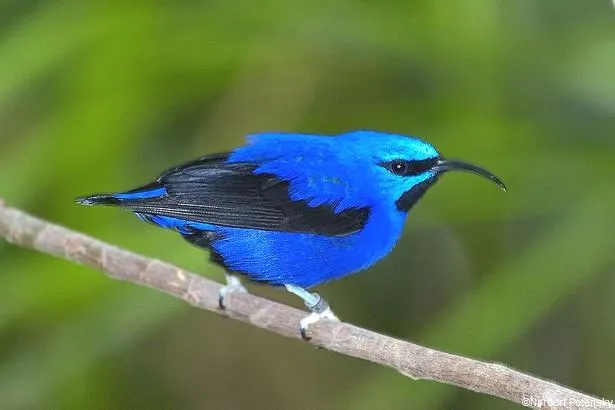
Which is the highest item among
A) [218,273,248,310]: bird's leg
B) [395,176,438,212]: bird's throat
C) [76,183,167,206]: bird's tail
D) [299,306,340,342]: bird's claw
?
[76,183,167,206]: bird's tail

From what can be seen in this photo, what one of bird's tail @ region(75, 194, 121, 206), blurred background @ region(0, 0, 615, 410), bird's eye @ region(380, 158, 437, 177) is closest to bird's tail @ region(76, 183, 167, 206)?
bird's tail @ region(75, 194, 121, 206)

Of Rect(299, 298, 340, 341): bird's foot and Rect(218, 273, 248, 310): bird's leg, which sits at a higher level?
Rect(218, 273, 248, 310): bird's leg

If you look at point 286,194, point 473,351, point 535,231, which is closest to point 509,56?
point 535,231

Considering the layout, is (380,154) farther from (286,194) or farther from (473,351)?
(473,351)

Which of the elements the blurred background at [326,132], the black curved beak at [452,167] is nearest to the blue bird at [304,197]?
the black curved beak at [452,167]

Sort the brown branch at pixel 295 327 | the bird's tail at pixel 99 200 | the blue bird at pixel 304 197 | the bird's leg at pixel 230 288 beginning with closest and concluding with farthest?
the brown branch at pixel 295 327 < the bird's tail at pixel 99 200 < the blue bird at pixel 304 197 < the bird's leg at pixel 230 288

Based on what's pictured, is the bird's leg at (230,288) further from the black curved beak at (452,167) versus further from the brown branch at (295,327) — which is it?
the black curved beak at (452,167)

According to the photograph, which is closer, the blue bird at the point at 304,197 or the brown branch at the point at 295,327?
the brown branch at the point at 295,327

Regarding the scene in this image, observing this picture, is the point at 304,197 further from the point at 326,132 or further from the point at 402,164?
the point at 326,132

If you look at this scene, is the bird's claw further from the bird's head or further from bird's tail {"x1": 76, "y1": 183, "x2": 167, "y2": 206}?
bird's tail {"x1": 76, "y1": 183, "x2": 167, "y2": 206}
